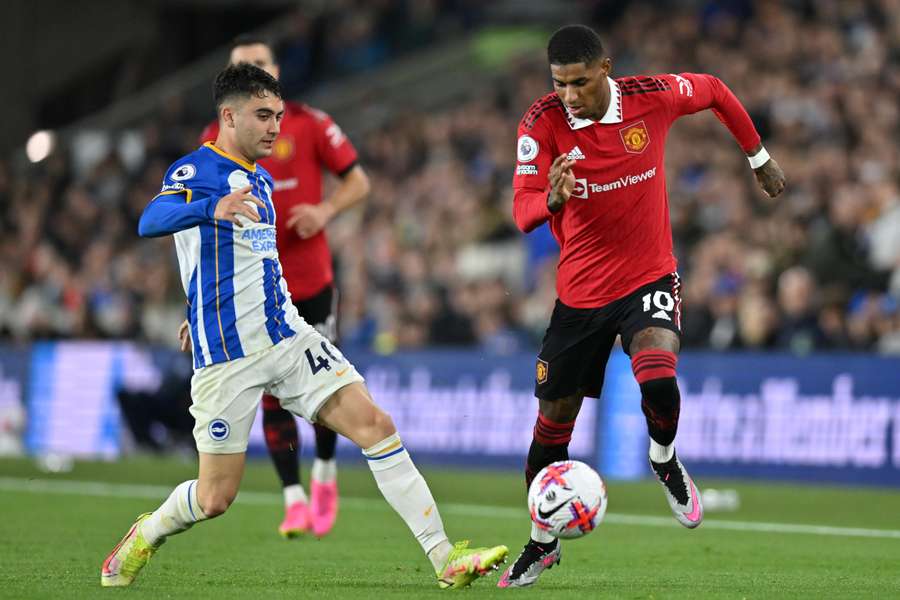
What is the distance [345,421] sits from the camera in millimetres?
7598

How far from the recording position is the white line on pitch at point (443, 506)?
36.7 ft

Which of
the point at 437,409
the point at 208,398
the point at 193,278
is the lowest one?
the point at 437,409

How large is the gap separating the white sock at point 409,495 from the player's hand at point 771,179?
2.39 meters

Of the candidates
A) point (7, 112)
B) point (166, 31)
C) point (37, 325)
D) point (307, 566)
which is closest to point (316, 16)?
point (166, 31)

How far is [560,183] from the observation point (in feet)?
24.0

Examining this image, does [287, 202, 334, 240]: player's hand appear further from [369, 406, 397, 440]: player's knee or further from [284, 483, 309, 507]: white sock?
[369, 406, 397, 440]: player's knee

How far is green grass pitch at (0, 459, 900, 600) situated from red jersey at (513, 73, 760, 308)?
1.52 m

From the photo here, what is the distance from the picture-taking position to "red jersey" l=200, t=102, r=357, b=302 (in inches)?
412

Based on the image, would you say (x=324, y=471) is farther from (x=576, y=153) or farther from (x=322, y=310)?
(x=576, y=153)

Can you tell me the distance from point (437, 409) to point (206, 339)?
32.5 feet

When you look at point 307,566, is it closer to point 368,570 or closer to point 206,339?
point 368,570

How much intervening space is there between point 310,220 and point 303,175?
2.01 feet

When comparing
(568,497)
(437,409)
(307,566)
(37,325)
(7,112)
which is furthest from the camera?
(7,112)

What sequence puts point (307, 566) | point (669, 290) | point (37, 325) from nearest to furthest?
1. point (669, 290)
2. point (307, 566)
3. point (37, 325)
